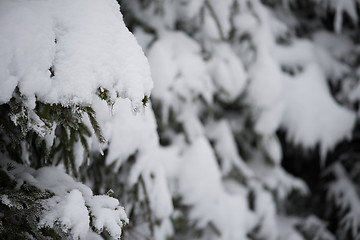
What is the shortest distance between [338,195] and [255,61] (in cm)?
178

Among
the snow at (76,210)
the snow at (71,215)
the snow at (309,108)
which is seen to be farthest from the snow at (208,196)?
the snow at (71,215)

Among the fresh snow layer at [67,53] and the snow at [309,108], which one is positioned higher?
the fresh snow layer at [67,53]

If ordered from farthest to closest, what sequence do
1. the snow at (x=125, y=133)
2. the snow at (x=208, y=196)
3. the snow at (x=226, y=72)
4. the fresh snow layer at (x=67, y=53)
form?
the snow at (x=226, y=72) < the snow at (x=208, y=196) < the snow at (x=125, y=133) < the fresh snow layer at (x=67, y=53)

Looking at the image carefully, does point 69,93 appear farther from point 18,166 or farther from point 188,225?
point 188,225

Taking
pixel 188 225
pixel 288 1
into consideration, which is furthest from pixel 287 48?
pixel 188 225

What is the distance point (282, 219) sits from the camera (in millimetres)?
3086

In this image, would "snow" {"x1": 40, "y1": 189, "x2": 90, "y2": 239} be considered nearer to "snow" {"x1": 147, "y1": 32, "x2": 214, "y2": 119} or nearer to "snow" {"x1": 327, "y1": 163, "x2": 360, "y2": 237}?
"snow" {"x1": 147, "y1": 32, "x2": 214, "y2": 119}

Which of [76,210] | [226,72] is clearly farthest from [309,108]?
[76,210]

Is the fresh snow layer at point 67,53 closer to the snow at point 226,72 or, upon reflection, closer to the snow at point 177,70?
the snow at point 177,70

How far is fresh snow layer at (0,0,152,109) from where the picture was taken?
0.74 m

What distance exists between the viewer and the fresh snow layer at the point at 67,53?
29.2 inches

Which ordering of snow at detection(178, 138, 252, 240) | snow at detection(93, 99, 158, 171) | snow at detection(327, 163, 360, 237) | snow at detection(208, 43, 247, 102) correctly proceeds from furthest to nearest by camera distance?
snow at detection(327, 163, 360, 237) → snow at detection(208, 43, 247, 102) → snow at detection(178, 138, 252, 240) → snow at detection(93, 99, 158, 171)

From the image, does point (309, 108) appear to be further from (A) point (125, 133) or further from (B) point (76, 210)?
(B) point (76, 210)

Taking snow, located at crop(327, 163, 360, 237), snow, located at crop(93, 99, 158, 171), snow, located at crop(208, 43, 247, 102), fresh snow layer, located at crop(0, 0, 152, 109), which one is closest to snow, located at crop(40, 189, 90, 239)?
fresh snow layer, located at crop(0, 0, 152, 109)
